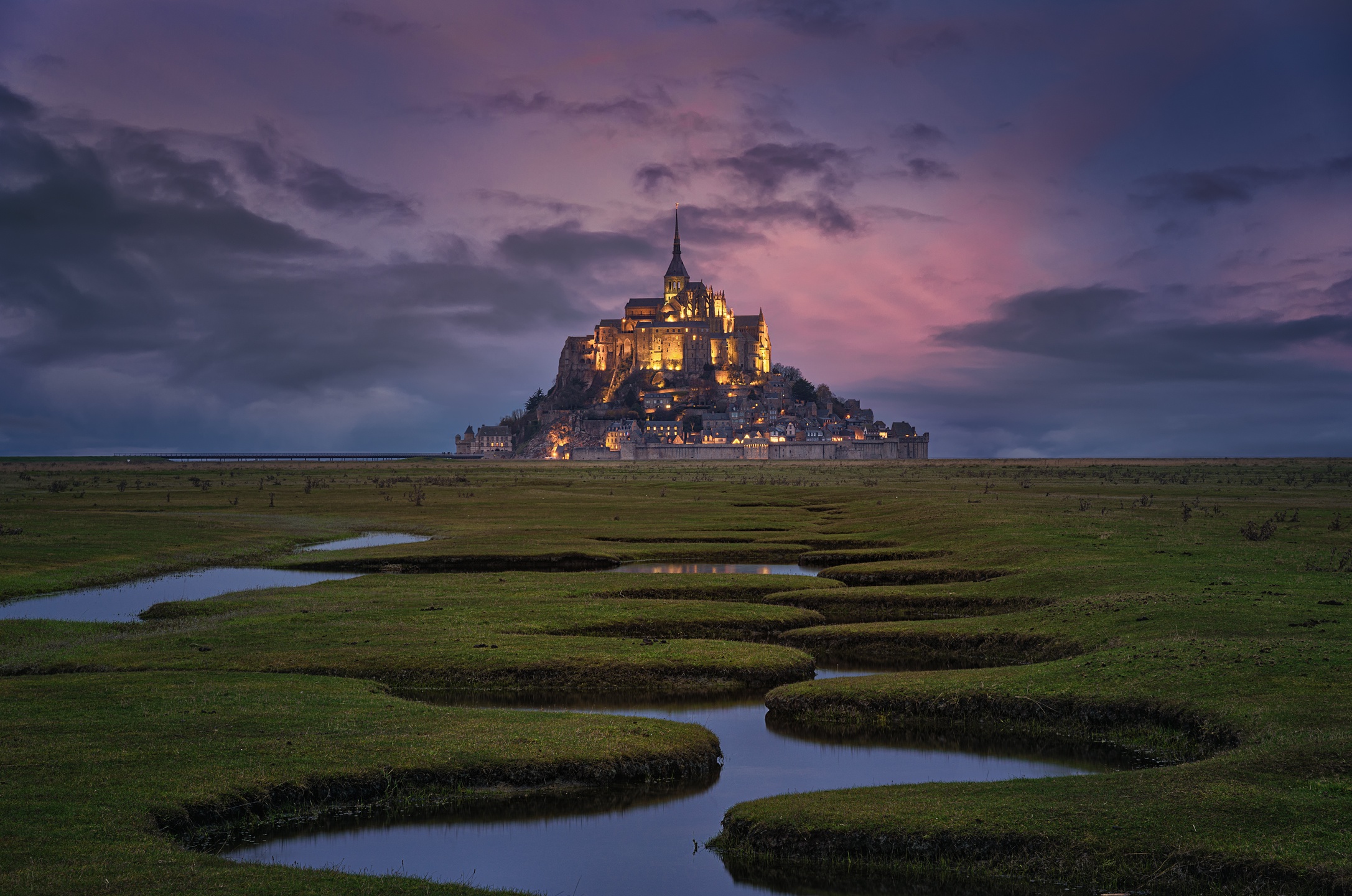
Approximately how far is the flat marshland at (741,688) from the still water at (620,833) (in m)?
0.58

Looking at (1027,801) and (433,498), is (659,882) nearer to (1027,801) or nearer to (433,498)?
(1027,801)

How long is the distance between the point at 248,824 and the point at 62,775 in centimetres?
273

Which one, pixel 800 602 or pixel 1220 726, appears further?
pixel 800 602

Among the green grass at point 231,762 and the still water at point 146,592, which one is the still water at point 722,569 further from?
the green grass at point 231,762

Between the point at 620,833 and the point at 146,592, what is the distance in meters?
28.7

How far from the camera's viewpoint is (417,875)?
13.5 meters

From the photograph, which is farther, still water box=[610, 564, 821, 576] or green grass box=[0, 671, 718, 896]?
still water box=[610, 564, 821, 576]

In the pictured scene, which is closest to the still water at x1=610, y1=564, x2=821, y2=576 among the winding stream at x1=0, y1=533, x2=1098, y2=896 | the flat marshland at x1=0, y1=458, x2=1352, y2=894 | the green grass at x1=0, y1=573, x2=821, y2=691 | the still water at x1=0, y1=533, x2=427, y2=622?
the flat marshland at x1=0, y1=458, x2=1352, y2=894

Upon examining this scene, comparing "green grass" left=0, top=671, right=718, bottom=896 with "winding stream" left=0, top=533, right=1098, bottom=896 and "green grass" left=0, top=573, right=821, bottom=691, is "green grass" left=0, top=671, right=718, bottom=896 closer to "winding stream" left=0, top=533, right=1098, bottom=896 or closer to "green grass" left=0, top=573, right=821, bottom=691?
"winding stream" left=0, top=533, right=1098, bottom=896

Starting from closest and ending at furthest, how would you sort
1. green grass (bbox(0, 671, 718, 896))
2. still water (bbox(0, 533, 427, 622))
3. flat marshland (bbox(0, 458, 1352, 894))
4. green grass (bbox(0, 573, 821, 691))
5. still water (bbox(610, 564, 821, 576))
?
green grass (bbox(0, 671, 718, 896)) → flat marshland (bbox(0, 458, 1352, 894)) → green grass (bbox(0, 573, 821, 691)) → still water (bbox(0, 533, 427, 622)) → still water (bbox(610, 564, 821, 576))

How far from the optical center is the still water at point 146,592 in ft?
107

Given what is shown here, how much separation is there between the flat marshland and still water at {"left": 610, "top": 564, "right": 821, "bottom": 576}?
5.12 feet

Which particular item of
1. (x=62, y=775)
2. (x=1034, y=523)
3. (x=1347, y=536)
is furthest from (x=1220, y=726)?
(x=1034, y=523)

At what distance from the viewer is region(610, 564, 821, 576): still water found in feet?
144
